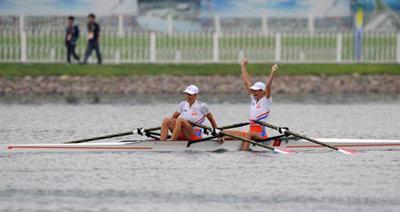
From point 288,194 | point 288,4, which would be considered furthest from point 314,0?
point 288,194

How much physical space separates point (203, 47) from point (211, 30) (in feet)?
13.1

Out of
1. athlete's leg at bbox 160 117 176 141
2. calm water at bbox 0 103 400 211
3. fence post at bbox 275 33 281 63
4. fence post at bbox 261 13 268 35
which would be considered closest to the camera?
calm water at bbox 0 103 400 211

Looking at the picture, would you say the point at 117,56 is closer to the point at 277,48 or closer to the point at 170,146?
the point at 277,48

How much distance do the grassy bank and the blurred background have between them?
572 millimetres

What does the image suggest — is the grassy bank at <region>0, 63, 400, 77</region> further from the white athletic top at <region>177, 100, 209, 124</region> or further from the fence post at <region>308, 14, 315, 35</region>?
the white athletic top at <region>177, 100, 209, 124</region>

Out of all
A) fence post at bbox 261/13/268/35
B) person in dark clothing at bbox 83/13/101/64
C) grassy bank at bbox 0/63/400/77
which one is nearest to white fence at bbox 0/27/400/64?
grassy bank at bbox 0/63/400/77

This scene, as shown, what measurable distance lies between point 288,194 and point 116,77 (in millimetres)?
23636

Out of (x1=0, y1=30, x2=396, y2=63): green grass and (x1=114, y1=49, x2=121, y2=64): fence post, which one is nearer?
(x1=0, y1=30, x2=396, y2=63): green grass

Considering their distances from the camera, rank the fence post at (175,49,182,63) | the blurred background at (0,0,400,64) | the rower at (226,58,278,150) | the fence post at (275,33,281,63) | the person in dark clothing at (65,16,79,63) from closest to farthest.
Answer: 1. the rower at (226,58,278,150)
2. the person in dark clothing at (65,16,79,63)
3. the fence post at (275,33,281,63)
4. the fence post at (175,49,182,63)
5. the blurred background at (0,0,400,64)

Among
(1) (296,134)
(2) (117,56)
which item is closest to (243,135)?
(1) (296,134)

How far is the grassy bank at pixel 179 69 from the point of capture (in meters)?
48.4

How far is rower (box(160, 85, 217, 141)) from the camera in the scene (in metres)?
29.8

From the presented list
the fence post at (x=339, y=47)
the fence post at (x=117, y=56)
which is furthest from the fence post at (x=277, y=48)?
the fence post at (x=117, y=56)

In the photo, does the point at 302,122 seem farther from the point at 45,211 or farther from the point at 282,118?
the point at 45,211
